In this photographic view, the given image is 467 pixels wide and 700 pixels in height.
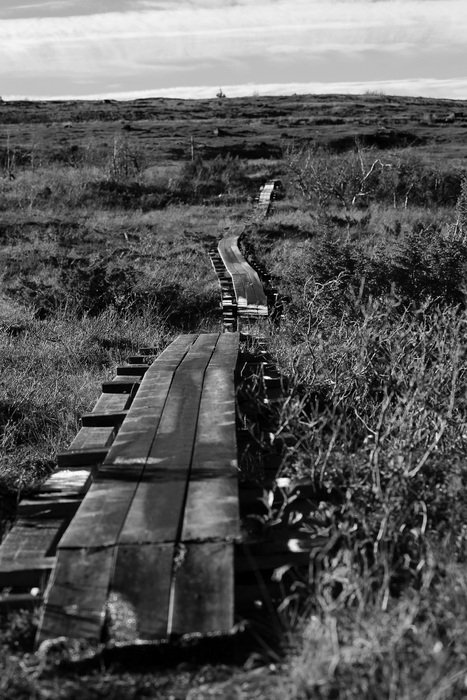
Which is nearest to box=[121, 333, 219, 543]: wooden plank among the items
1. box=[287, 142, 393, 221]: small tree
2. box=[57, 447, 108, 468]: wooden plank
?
box=[57, 447, 108, 468]: wooden plank

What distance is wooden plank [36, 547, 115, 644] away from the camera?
3.05m

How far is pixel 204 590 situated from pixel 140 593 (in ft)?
0.82

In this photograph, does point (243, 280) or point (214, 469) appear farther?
point (243, 280)

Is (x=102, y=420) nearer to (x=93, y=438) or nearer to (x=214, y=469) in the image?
(x=93, y=438)

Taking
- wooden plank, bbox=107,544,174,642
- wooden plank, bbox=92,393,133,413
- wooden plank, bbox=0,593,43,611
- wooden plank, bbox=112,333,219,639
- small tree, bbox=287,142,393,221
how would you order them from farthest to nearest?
1. small tree, bbox=287,142,393,221
2. wooden plank, bbox=92,393,133,413
3. wooden plank, bbox=0,593,43,611
4. wooden plank, bbox=112,333,219,639
5. wooden plank, bbox=107,544,174,642

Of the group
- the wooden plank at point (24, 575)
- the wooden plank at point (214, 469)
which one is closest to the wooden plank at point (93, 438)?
the wooden plank at point (214, 469)

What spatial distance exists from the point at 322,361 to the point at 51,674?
4305 millimetres

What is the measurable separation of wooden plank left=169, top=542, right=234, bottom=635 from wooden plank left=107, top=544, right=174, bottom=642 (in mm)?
47

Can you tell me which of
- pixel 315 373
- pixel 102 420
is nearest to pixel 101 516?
pixel 102 420

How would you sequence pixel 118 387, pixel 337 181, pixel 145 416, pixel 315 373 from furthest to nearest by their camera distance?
pixel 337 181
pixel 118 387
pixel 315 373
pixel 145 416

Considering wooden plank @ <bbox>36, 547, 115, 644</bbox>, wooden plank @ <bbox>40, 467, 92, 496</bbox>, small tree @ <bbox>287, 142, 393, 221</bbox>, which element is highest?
small tree @ <bbox>287, 142, 393, 221</bbox>

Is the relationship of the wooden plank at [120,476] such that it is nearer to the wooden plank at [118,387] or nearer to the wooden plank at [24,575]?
the wooden plank at [24,575]

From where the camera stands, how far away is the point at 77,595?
321 cm

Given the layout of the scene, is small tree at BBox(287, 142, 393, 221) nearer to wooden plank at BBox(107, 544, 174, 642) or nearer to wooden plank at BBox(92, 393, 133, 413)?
wooden plank at BBox(92, 393, 133, 413)
